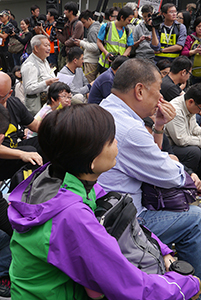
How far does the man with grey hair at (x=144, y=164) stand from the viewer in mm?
1727

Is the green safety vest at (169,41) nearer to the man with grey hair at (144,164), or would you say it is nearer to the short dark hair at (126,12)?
the short dark hair at (126,12)

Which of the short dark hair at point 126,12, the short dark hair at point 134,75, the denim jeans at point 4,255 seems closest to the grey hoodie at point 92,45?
the short dark hair at point 126,12

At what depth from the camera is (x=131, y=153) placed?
5.68 ft

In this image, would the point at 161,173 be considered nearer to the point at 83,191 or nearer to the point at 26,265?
the point at 83,191

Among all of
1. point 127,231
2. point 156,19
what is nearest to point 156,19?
point 156,19

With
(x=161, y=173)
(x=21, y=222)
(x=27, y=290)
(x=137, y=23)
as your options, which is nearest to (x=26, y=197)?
(x=21, y=222)

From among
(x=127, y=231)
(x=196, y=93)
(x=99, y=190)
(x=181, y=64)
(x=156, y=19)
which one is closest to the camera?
(x=127, y=231)

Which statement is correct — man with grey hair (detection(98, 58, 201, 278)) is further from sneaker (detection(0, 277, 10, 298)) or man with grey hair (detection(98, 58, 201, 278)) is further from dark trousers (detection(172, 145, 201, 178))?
dark trousers (detection(172, 145, 201, 178))

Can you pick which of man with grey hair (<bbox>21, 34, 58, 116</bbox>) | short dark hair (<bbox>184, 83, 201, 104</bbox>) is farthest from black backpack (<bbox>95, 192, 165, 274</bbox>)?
man with grey hair (<bbox>21, 34, 58, 116</bbox>)

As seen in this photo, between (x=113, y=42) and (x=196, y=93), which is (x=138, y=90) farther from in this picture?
(x=113, y=42)

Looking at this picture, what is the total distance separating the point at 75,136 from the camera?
1.08m

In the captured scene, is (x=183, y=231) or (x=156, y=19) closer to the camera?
(x=183, y=231)

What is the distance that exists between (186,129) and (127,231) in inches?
96.0

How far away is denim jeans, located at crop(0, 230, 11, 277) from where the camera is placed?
2.00 meters
